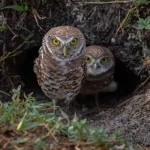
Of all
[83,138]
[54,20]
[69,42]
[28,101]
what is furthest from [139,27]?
[83,138]

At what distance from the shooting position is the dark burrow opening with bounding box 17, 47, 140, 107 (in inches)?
231

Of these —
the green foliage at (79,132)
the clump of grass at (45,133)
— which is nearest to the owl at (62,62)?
the clump of grass at (45,133)

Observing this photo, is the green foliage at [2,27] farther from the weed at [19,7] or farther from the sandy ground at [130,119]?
the sandy ground at [130,119]

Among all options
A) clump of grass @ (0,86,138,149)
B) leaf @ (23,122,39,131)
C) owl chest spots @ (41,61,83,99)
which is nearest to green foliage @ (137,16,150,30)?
Answer: owl chest spots @ (41,61,83,99)

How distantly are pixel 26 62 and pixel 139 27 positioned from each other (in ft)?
7.55

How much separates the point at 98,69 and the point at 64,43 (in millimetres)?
908

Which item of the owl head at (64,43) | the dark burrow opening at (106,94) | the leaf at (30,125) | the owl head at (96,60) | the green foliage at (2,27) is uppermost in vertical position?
the leaf at (30,125)

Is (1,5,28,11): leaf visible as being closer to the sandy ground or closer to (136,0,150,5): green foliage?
(136,0,150,5): green foliage

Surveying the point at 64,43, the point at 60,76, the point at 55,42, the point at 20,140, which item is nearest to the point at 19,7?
the point at 55,42

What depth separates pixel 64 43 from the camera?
14.7 feet

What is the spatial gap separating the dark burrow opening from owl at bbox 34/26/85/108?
3.77 ft

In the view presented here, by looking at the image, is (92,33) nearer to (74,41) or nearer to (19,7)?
(74,41)

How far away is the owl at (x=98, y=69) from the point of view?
523 centimetres

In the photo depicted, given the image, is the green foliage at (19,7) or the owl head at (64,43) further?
the green foliage at (19,7)
